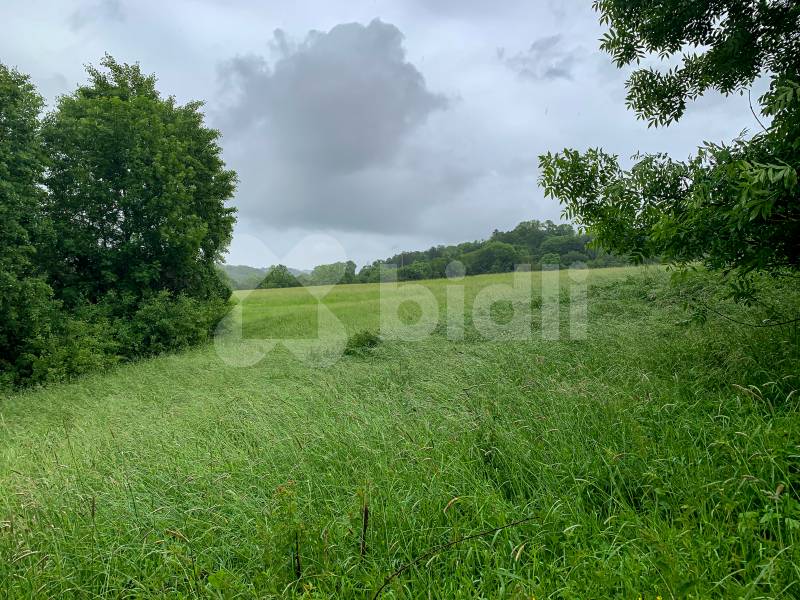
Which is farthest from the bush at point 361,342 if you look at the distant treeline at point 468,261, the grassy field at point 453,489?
the distant treeline at point 468,261

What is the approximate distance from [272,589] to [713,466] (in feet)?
9.98

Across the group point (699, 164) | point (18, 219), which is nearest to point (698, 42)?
point (699, 164)

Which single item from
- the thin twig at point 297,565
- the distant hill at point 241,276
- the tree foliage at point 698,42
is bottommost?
the thin twig at point 297,565

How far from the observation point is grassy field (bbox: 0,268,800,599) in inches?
93.4

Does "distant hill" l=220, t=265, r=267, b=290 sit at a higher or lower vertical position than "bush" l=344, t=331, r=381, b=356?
higher

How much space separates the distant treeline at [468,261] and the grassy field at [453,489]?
1962 centimetres

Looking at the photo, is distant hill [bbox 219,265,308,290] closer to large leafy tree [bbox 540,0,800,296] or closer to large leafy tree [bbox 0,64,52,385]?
large leafy tree [bbox 0,64,52,385]

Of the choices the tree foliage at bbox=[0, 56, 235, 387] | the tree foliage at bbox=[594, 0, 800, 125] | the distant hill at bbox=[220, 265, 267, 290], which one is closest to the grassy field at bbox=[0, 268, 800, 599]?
the tree foliage at bbox=[594, 0, 800, 125]

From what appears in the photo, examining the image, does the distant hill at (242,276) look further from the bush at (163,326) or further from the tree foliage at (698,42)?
the tree foliage at (698,42)

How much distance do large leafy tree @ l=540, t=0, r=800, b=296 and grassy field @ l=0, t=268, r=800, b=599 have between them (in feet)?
4.41

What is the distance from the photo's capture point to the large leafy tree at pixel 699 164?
3.69 meters

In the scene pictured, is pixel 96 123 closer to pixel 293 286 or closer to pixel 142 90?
pixel 142 90

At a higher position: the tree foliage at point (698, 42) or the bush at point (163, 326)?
the tree foliage at point (698, 42)

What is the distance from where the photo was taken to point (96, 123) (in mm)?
15156
